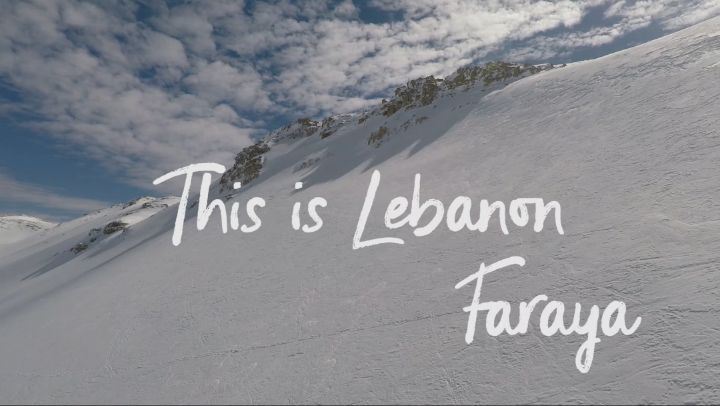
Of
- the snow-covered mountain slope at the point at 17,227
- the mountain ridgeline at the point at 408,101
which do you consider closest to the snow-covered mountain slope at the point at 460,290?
the mountain ridgeline at the point at 408,101

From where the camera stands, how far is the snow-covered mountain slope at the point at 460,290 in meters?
3.69

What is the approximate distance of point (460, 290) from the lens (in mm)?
5215

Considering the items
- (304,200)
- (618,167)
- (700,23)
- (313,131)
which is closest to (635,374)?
(618,167)

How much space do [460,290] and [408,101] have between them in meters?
17.3

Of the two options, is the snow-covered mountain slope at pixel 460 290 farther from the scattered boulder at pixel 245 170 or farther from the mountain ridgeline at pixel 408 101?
the scattered boulder at pixel 245 170

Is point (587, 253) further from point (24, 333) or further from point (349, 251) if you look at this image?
point (24, 333)

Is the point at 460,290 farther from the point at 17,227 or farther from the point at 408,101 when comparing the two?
the point at 17,227

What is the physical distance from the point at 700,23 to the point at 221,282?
1332cm

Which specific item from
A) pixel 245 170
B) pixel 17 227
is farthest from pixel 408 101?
pixel 17 227

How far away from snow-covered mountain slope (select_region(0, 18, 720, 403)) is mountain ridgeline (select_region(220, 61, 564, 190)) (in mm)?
6122

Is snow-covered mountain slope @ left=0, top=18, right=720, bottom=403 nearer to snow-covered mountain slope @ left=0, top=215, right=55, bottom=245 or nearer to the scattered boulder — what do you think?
the scattered boulder

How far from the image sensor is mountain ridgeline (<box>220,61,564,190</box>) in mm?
17688

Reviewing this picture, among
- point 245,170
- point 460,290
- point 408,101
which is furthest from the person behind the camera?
point 245,170

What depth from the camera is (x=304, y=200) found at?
12.8 meters
